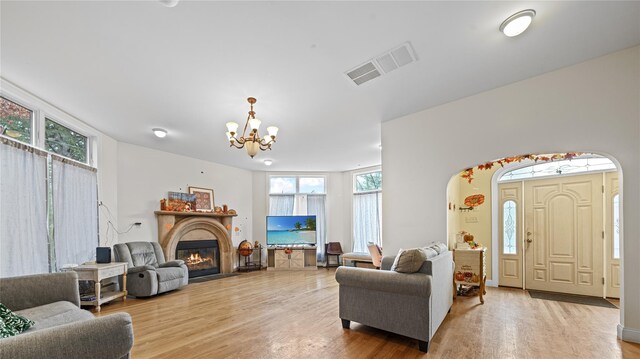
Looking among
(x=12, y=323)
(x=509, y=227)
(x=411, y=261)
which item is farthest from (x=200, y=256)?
(x=509, y=227)

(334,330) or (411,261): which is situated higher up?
(411,261)

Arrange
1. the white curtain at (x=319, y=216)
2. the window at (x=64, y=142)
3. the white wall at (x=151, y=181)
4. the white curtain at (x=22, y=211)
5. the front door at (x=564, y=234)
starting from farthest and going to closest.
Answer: the white curtain at (x=319, y=216) → the white wall at (x=151, y=181) → the front door at (x=564, y=234) → the window at (x=64, y=142) → the white curtain at (x=22, y=211)

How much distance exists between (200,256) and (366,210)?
455 centimetres

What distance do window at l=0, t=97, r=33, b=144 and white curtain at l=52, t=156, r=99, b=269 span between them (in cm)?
52

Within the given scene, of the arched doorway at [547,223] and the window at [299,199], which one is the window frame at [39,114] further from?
the arched doorway at [547,223]

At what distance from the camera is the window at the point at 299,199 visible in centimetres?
852

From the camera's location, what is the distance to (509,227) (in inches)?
207

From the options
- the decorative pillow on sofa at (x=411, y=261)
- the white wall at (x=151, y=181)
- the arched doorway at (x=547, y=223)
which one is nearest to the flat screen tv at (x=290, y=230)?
the white wall at (x=151, y=181)

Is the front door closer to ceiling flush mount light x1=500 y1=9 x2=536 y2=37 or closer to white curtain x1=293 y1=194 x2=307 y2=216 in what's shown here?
ceiling flush mount light x1=500 y1=9 x2=536 y2=37

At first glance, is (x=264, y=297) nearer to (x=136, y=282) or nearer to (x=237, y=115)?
(x=136, y=282)

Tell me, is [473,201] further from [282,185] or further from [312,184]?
[282,185]

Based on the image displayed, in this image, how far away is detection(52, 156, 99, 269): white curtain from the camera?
12.9ft

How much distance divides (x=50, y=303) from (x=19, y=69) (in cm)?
236

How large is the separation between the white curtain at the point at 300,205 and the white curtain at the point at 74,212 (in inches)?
190
